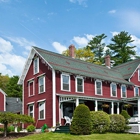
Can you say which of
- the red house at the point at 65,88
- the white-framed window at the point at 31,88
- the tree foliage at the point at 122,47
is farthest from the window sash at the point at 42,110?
the tree foliage at the point at 122,47

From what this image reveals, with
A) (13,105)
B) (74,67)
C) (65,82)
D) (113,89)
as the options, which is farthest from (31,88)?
(13,105)

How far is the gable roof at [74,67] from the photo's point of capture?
24455 millimetres

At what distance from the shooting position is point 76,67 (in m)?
26.8

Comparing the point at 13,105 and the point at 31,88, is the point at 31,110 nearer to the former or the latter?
the point at 31,88

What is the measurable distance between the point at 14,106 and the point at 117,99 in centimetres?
1680

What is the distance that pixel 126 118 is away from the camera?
76.8 feet

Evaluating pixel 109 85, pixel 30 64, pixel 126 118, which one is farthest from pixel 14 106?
pixel 126 118

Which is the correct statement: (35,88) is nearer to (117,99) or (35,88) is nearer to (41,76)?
(41,76)

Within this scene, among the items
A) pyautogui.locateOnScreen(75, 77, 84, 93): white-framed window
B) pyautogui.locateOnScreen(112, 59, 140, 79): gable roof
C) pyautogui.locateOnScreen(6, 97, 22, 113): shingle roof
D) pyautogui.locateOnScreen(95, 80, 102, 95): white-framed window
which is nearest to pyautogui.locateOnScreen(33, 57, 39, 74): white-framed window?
pyautogui.locateOnScreen(75, 77, 84, 93): white-framed window

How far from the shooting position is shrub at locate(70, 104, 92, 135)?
1852 cm

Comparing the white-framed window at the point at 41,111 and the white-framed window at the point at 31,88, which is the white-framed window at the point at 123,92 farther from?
the white-framed window at the point at 31,88

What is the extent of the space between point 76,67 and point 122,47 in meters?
33.1

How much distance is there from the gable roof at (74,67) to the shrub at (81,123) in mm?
5571

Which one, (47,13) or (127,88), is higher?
(47,13)
